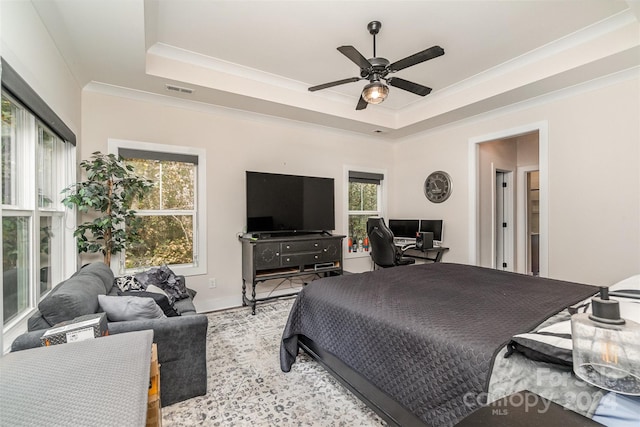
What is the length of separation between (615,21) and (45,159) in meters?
4.97

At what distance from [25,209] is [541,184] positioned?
16.1 ft

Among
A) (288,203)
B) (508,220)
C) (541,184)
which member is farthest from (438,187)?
(288,203)

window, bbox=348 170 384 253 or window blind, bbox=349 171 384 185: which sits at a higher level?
window blind, bbox=349 171 384 185

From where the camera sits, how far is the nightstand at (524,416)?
0.54 metres

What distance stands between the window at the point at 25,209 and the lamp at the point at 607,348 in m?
Answer: 2.63

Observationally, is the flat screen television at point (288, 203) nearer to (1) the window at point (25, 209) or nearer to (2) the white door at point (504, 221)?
(1) the window at point (25, 209)

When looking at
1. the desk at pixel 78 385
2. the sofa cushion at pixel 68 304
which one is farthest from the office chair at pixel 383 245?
the desk at pixel 78 385

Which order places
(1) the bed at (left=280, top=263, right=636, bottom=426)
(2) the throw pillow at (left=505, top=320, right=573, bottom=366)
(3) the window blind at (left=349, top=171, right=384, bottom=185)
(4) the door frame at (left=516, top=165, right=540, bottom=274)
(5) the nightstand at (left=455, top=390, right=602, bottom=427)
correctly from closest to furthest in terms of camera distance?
(5) the nightstand at (left=455, top=390, right=602, bottom=427)
(2) the throw pillow at (left=505, top=320, right=573, bottom=366)
(1) the bed at (left=280, top=263, right=636, bottom=426)
(3) the window blind at (left=349, top=171, right=384, bottom=185)
(4) the door frame at (left=516, top=165, right=540, bottom=274)

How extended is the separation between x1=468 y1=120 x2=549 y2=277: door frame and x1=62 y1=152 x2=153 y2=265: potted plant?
4216 millimetres

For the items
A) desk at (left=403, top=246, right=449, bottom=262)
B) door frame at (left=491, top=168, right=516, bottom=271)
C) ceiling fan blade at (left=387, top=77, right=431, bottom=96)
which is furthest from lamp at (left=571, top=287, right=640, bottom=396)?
door frame at (left=491, top=168, right=516, bottom=271)

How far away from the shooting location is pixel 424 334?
1354 mm

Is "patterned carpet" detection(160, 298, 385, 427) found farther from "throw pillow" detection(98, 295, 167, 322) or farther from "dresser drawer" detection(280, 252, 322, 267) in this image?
"dresser drawer" detection(280, 252, 322, 267)

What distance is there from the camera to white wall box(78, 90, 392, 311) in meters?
3.26

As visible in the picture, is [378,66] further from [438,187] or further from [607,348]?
[438,187]
